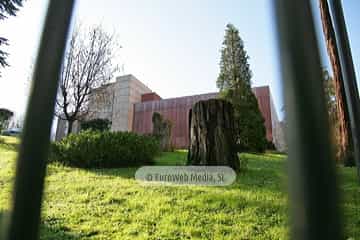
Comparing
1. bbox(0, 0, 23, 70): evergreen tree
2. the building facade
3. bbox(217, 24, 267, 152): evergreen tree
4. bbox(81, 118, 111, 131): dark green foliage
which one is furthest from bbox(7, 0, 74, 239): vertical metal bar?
the building facade

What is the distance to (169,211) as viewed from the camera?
94.9 inches

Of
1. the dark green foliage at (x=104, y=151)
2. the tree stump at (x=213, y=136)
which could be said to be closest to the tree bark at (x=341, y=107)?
the tree stump at (x=213, y=136)

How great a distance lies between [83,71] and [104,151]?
18.1 ft

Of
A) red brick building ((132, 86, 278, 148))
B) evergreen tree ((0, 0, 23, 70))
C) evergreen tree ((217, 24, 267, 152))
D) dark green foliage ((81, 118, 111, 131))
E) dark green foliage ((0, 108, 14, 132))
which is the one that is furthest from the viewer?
red brick building ((132, 86, 278, 148))

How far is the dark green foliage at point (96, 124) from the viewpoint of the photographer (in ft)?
40.3

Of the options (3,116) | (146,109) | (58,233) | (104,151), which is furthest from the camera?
(146,109)

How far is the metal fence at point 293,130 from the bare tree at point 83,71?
9.70m

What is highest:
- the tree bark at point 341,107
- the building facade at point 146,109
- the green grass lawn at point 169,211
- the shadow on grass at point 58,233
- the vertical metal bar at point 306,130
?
the building facade at point 146,109

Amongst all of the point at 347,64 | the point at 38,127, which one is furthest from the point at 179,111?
the point at 38,127

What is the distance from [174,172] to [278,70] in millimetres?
3348

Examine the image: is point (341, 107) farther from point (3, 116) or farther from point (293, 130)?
point (3, 116)

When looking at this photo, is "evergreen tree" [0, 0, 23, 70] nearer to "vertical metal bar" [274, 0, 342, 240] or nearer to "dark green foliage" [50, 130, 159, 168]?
"dark green foliage" [50, 130, 159, 168]

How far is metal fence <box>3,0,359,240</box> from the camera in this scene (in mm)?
165

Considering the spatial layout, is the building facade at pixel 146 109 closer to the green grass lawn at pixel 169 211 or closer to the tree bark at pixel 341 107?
the tree bark at pixel 341 107
